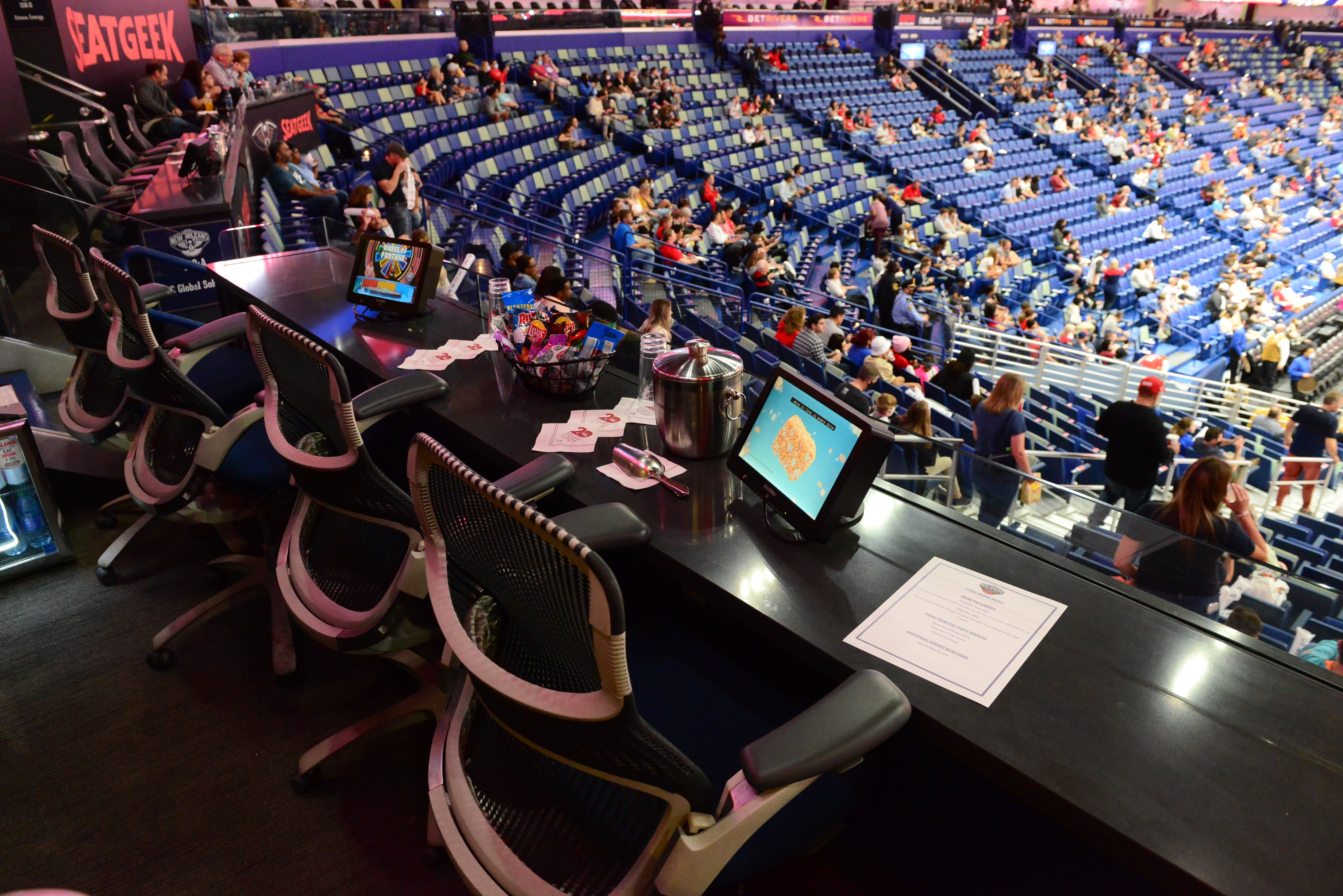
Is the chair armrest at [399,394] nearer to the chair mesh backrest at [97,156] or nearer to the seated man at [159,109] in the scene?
the chair mesh backrest at [97,156]

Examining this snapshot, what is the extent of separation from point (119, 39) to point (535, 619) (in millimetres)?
9651

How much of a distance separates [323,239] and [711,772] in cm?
328

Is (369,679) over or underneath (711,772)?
underneath

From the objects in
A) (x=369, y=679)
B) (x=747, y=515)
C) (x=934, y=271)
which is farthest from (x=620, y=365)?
Result: (x=934, y=271)

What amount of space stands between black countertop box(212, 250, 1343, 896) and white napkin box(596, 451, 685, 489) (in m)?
0.02

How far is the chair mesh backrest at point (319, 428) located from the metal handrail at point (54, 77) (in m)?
7.27

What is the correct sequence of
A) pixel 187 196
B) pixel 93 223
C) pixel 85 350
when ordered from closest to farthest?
pixel 85 350 → pixel 93 223 → pixel 187 196

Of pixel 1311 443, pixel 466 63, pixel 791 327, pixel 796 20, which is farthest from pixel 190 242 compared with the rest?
→ pixel 796 20

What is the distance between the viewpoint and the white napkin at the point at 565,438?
1891 millimetres

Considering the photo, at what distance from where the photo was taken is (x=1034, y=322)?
29.2 ft

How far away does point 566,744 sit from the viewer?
40.6 inches

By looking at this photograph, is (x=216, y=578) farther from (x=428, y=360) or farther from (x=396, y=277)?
(x=396, y=277)

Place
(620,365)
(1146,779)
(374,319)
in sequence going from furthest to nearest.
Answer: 1. (374,319)
2. (620,365)
3. (1146,779)

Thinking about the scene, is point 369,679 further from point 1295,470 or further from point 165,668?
point 1295,470
